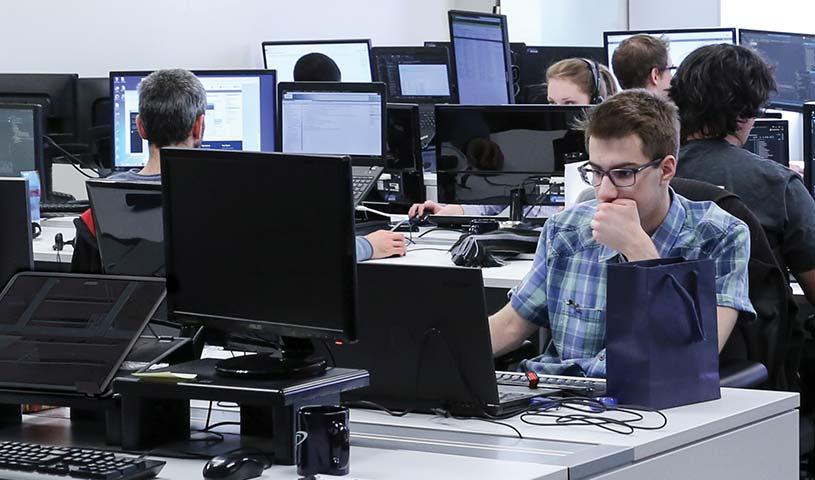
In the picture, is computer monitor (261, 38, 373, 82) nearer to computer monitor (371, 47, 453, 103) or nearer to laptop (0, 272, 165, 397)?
computer monitor (371, 47, 453, 103)

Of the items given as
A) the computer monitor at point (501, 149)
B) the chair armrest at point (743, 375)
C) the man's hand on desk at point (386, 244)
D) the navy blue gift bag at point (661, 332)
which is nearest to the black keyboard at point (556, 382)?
the navy blue gift bag at point (661, 332)

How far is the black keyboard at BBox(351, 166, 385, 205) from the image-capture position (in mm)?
4652

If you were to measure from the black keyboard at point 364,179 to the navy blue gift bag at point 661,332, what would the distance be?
2339 mm

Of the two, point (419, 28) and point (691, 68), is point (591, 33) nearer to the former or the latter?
point (419, 28)

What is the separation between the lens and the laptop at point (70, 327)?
2227mm

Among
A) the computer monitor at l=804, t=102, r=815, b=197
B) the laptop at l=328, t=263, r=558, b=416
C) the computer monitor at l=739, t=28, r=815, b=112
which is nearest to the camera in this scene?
the laptop at l=328, t=263, r=558, b=416

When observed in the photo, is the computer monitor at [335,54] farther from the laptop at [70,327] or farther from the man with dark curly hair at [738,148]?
the laptop at [70,327]

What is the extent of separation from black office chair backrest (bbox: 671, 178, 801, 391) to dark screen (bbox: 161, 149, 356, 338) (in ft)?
3.96

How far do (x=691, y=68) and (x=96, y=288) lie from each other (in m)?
1.70

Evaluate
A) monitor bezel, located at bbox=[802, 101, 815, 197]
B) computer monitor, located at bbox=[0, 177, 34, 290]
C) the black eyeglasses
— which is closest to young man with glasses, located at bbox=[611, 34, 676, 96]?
monitor bezel, located at bbox=[802, 101, 815, 197]

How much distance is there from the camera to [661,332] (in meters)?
2.28

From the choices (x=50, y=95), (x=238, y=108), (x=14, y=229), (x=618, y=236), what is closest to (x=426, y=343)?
(x=618, y=236)

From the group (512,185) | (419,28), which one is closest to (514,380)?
(512,185)

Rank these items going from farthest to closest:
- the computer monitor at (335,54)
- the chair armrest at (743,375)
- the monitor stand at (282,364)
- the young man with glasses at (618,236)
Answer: the computer monitor at (335,54) → the chair armrest at (743,375) → the young man with glasses at (618,236) → the monitor stand at (282,364)
